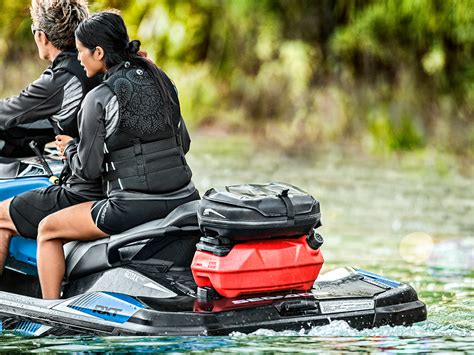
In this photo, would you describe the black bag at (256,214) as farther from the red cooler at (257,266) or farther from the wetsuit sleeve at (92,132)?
the wetsuit sleeve at (92,132)

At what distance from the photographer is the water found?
17.1 ft

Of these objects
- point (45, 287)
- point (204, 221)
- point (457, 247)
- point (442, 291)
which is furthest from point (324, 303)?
point (457, 247)

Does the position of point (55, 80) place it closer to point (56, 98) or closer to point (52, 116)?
point (56, 98)

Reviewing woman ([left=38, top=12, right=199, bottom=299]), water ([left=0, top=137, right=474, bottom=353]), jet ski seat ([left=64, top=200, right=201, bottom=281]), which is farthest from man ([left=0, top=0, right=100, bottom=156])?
water ([left=0, top=137, right=474, bottom=353])

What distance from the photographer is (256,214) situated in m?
5.09

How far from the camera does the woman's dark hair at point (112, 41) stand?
5418mm

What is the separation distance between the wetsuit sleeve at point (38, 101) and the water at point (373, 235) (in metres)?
1.09

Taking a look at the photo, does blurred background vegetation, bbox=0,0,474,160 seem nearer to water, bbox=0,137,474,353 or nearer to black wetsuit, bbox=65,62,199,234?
water, bbox=0,137,474,353

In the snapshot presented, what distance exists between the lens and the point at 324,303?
17.4 feet

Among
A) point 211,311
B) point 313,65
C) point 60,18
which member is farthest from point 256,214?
point 313,65

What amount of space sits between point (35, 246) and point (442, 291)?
2.68 m

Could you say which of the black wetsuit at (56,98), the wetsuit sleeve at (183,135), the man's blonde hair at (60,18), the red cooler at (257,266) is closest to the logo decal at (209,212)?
the red cooler at (257,266)

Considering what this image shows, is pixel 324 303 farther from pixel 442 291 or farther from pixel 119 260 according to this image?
pixel 442 291

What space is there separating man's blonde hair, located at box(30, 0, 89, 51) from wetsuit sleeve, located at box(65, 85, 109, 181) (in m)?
0.60
